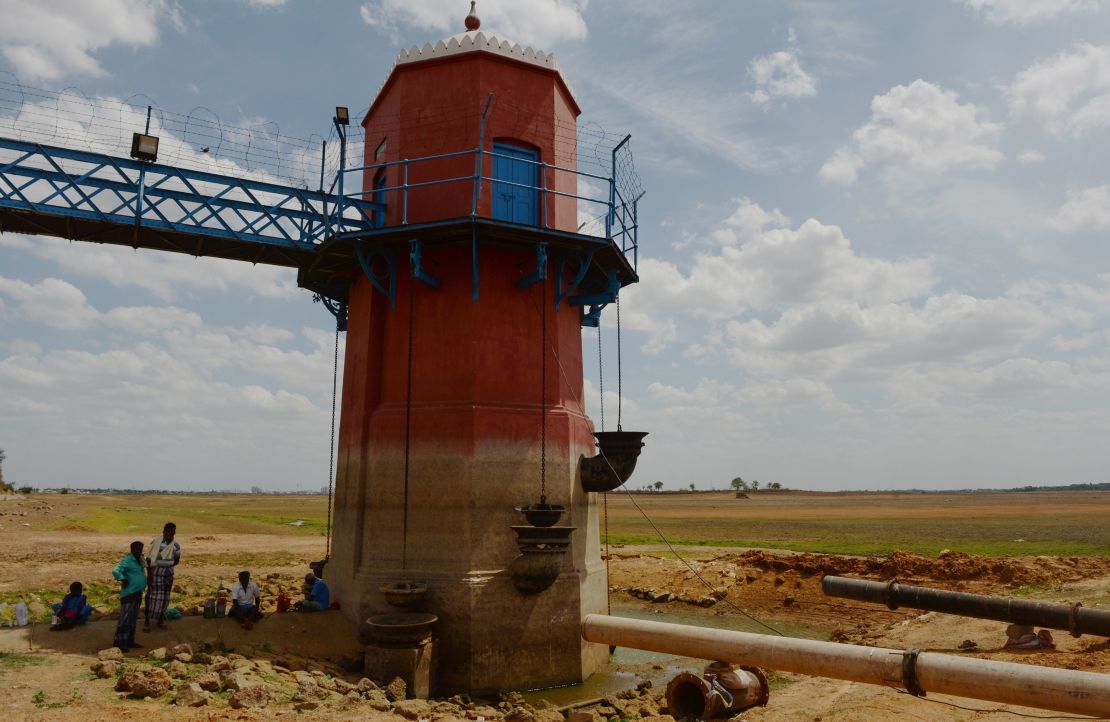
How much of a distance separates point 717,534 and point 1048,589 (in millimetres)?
32127

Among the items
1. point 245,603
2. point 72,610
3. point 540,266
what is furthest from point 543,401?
point 72,610

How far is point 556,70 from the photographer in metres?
17.7

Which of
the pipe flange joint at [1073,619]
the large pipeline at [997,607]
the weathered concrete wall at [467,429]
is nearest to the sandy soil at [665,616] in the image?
the pipe flange joint at [1073,619]

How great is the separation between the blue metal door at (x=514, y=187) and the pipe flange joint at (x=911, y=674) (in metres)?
11.7

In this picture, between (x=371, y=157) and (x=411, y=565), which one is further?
(x=371, y=157)

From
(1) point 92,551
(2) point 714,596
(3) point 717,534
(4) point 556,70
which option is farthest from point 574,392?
(3) point 717,534

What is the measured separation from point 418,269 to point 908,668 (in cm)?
1129

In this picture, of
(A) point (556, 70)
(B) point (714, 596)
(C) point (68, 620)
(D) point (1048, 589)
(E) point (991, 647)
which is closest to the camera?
(C) point (68, 620)

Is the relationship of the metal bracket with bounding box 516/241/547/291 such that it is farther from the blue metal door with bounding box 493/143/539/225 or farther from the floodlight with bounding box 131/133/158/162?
the floodlight with bounding box 131/133/158/162

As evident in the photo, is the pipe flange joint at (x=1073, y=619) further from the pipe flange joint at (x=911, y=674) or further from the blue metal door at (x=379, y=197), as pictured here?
the blue metal door at (x=379, y=197)

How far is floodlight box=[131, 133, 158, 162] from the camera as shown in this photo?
620 inches

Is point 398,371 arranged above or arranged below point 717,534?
above

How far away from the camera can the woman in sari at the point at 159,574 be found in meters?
13.4

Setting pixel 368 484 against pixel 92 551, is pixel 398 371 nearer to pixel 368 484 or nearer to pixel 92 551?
pixel 368 484
